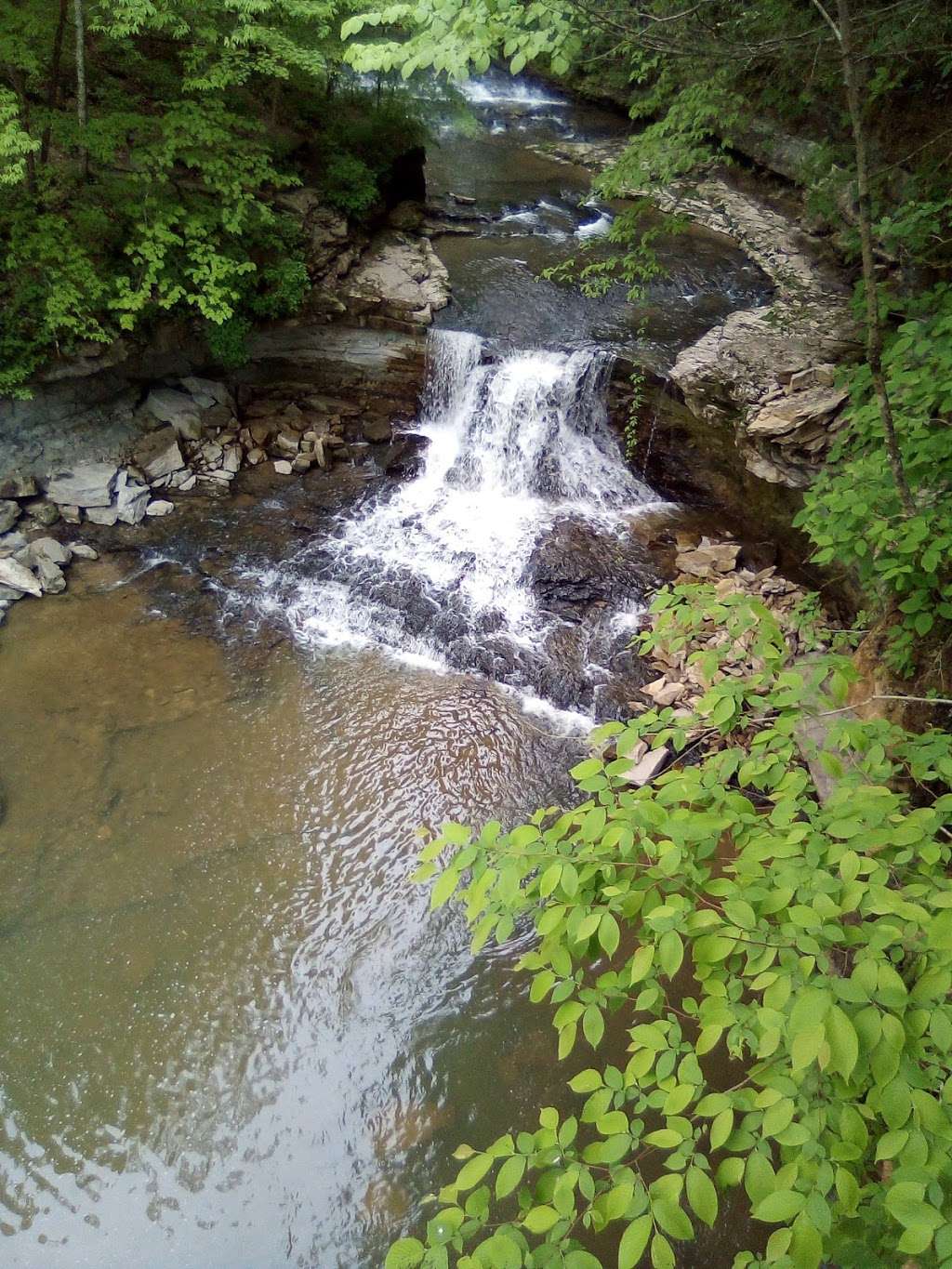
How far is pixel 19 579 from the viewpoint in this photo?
7312 mm

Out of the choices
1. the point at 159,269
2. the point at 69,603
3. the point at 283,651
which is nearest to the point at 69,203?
the point at 159,269

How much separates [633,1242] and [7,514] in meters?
8.48

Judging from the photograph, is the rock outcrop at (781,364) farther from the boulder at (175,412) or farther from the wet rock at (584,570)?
the boulder at (175,412)

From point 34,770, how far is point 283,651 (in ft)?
7.45

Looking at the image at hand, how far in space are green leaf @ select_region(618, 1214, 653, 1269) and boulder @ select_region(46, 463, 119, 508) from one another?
8.44 m

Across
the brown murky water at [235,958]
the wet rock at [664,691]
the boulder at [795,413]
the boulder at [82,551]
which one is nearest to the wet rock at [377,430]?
the boulder at [82,551]

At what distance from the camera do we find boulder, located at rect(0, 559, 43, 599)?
23.9 ft

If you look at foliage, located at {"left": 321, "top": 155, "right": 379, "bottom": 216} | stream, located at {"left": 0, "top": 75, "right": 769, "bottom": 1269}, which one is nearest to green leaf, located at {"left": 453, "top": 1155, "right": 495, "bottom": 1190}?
stream, located at {"left": 0, "top": 75, "right": 769, "bottom": 1269}

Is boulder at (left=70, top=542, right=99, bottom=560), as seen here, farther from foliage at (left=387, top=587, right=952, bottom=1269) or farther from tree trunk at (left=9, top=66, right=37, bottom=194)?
foliage at (left=387, top=587, right=952, bottom=1269)

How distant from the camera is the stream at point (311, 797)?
402 cm

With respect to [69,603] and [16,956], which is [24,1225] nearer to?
[16,956]

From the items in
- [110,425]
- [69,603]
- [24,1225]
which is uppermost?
[110,425]

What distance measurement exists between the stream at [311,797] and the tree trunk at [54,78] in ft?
12.8

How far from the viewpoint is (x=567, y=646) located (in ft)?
24.0
